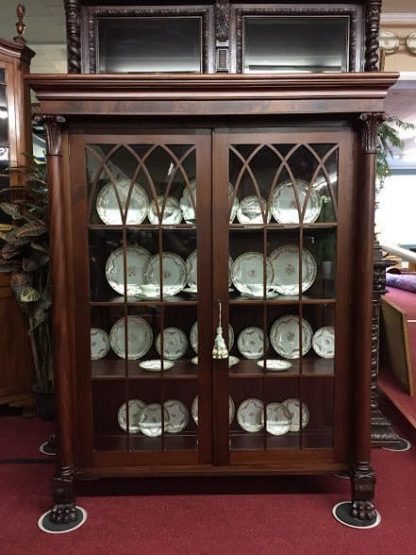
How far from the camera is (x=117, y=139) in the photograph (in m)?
1.67

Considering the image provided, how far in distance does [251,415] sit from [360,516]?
0.54 m

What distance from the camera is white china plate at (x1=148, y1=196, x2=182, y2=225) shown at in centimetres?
176

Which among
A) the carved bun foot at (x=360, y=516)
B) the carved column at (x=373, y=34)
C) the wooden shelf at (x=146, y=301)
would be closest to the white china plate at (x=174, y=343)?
the wooden shelf at (x=146, y=301)

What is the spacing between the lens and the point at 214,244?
5.57 feet

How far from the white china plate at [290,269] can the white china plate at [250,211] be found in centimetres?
15

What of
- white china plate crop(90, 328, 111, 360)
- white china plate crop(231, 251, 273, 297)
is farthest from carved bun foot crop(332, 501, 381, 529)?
white china plate crop(90, 328, 111, 360)

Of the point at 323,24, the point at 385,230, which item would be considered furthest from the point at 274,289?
the point at 385,230

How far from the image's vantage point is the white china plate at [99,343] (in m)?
1.80

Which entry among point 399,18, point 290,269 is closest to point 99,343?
point 290,269

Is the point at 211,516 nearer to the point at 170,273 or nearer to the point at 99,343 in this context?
the point at 99,343

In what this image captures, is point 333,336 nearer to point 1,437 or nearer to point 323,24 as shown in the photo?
point 323,24

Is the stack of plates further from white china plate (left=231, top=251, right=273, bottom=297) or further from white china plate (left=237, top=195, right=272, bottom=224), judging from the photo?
white china plate (left=237, top=195, right=272, bottom=224)

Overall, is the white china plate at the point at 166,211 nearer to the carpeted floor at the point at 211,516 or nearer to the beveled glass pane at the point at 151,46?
the beveled glass pane at the point at 151,46

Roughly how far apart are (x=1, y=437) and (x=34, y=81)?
1837 mm
